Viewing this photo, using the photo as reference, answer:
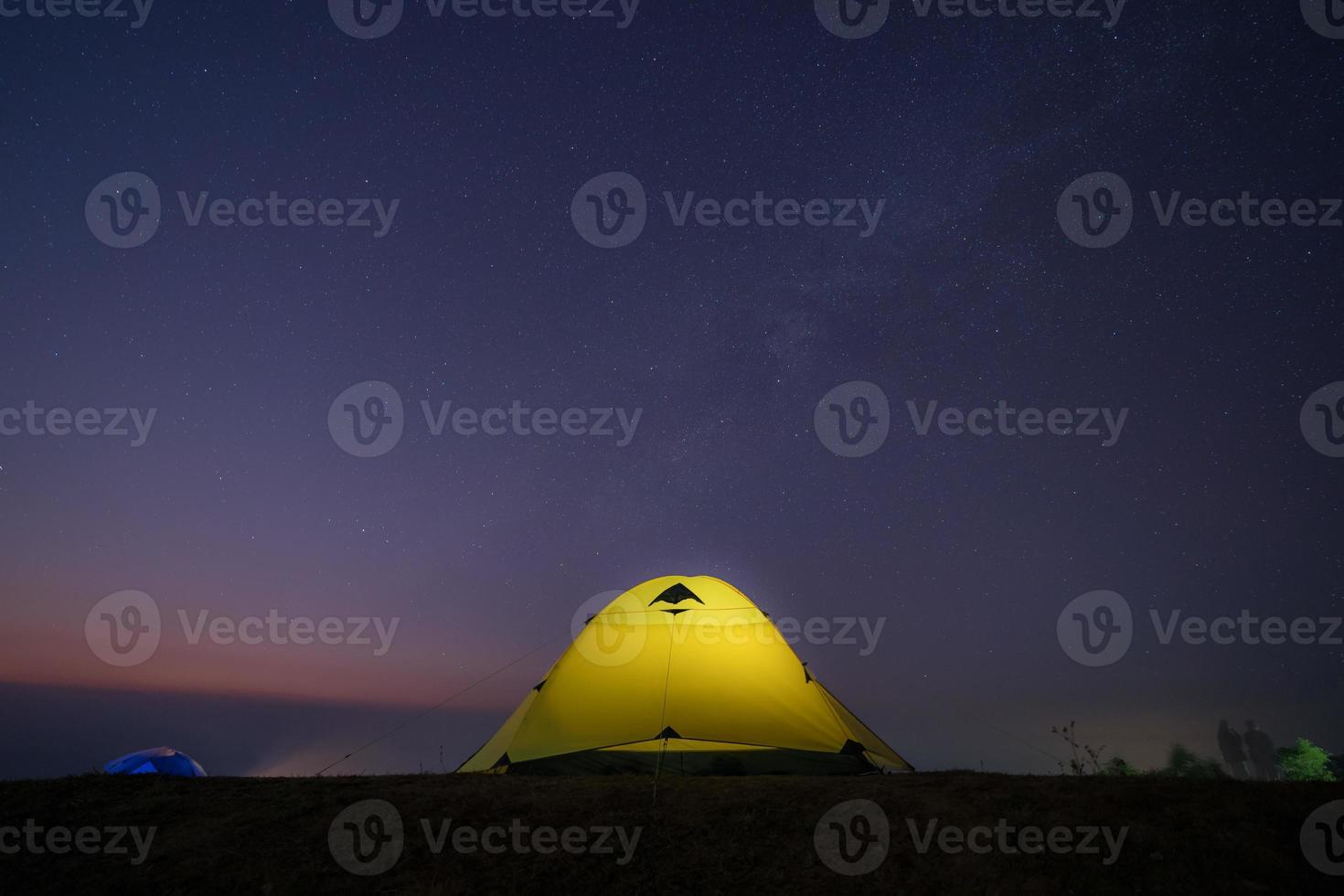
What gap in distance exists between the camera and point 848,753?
464 inches

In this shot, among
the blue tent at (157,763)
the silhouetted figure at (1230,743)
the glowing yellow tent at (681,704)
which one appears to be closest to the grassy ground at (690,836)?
the glowing yellow tent at (681,704)

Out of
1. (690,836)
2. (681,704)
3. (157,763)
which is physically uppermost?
(681,704)

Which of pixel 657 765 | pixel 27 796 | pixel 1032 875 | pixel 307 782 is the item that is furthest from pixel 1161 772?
pixel 27 796

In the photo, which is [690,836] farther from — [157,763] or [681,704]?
[157,763]

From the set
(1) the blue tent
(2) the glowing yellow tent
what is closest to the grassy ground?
(2) the glowing yellow tent

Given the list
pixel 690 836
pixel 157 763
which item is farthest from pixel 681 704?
pixel 157 763

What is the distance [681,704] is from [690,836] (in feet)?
14.6

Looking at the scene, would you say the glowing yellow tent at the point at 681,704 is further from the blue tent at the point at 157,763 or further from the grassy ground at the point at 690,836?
the blue tent at the point at 157,763

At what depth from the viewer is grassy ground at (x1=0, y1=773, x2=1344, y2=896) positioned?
6.63 metres

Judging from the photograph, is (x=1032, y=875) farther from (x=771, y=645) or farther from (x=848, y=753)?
(x=771, y=645)

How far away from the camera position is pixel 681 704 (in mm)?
12125

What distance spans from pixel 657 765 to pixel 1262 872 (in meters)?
7.18

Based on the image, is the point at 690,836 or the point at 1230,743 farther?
the point at 1230,743

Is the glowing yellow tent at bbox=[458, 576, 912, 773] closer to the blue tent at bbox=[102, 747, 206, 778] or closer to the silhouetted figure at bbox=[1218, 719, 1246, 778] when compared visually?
the blue tent at bbox=[102, 747, 206, 778]
